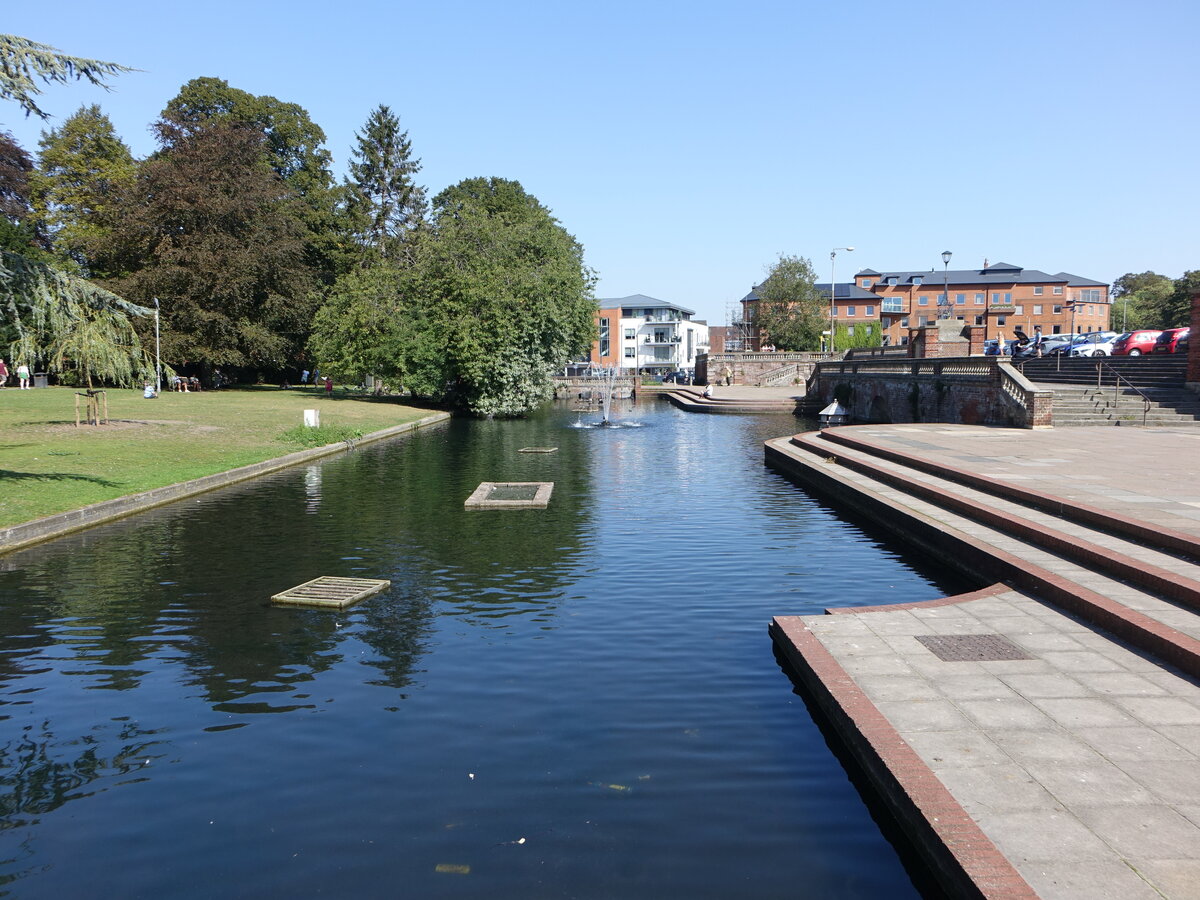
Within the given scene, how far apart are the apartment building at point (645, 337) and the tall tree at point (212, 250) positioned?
75446 millimetres

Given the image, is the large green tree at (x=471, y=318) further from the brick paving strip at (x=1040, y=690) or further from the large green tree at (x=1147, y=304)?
the large green tree at (x=1147, y=304)

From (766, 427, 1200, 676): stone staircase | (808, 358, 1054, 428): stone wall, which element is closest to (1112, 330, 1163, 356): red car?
(808, 358, 1054, 428): stone wall

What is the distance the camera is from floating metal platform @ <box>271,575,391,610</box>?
11.0 m

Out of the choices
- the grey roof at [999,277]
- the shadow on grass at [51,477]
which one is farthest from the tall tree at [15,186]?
the grey roof at [999,277]

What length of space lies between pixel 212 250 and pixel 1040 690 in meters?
53.5

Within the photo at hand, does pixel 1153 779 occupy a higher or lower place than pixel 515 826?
higher

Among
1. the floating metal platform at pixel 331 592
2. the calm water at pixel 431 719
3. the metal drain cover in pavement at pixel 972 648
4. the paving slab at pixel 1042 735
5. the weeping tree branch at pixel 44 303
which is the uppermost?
the weeping tree branch at pixel 44 303

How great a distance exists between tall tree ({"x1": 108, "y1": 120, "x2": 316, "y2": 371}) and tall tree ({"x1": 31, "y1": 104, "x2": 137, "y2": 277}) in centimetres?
500

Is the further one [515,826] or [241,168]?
[241,168]

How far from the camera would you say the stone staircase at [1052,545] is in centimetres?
871

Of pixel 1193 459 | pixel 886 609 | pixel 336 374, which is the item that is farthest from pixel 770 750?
pixel 336 374

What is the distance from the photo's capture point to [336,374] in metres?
52.3

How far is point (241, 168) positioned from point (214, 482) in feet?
131

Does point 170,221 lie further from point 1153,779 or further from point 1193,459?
point 1153,779
